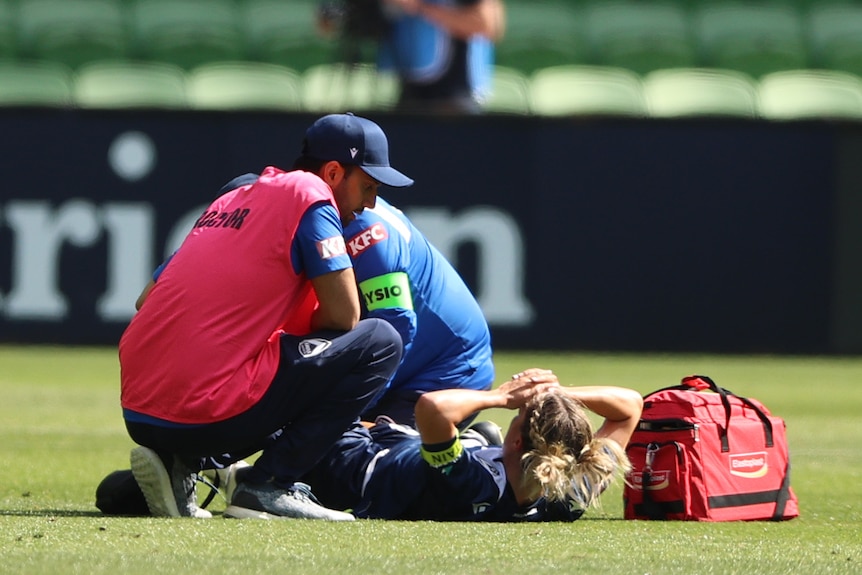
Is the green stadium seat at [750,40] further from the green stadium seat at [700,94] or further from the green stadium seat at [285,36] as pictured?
the green stadium seat at [285,36]

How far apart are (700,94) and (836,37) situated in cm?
235

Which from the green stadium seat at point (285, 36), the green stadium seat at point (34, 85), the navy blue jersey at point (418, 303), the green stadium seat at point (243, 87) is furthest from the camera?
the green stadium seat at point (285, 36)

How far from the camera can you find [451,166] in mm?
12648

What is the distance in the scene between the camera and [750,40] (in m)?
15.7

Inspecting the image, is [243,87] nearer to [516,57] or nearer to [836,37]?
[516,57]

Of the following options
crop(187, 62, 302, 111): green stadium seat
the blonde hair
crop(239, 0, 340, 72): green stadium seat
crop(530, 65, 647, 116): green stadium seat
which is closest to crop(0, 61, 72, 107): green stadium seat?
→ crop(187, 62, 302, 111): green stadium seat

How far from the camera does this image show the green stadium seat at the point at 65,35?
14.9 metres

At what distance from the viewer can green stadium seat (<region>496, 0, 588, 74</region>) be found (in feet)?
50.5

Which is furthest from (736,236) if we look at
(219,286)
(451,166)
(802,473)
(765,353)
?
(219,286)

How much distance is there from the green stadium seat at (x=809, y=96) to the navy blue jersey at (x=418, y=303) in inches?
330

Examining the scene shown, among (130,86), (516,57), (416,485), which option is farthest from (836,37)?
(416,485)

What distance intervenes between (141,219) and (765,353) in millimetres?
4988

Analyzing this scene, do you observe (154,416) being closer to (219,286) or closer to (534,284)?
(219,286)

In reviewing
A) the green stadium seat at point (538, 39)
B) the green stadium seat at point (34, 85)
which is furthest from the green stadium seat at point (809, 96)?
the green stadium seat at point (34, 85)
